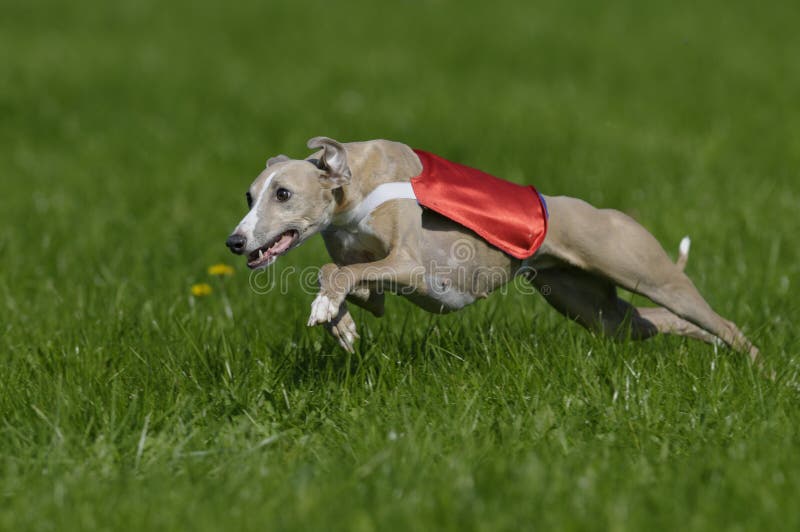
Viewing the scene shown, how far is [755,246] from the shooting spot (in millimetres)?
6719

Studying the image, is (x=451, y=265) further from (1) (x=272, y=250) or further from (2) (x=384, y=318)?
(2) (x=384, y=318)

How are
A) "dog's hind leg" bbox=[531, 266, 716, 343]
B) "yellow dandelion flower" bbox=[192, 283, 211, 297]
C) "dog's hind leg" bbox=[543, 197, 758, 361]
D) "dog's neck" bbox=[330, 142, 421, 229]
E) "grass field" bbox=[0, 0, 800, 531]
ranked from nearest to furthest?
1. "grass field" bbox=[0, 0, 800, 531]
2. "dog's neck" bbox=[330, 142, 421, 229]
3. "dog's hind leg" bbox=[543, 197, 758, 361]
4. "dog's hind leg" bbox=[531, 266, 716, 343]
5. "yellow dandelion flower" bbox=[192, 283, 211, 297]

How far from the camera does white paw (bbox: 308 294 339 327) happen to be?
3814 millimetres

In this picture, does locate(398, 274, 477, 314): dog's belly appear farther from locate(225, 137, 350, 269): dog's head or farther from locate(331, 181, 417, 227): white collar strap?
locate(225, 137, 350, 269): dog's head

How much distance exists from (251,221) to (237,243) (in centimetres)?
11

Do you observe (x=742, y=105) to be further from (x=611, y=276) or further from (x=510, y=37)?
(x=611, y=276)

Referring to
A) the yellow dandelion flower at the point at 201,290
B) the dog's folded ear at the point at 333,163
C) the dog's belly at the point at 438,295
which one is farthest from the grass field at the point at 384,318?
the dog's folded ear at the point at 333,163

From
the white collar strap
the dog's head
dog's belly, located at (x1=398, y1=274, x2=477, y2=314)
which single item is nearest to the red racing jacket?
the white collar strap

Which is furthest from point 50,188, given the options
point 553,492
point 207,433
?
point 553,492

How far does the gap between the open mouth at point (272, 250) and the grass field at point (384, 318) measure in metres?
0.64

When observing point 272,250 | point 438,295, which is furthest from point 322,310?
point 438,295

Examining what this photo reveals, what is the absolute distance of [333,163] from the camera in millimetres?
3943

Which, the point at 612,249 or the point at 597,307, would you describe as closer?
the point at 612,249

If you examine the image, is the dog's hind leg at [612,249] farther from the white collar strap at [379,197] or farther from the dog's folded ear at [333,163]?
the dog's folded ear at [333,163]
